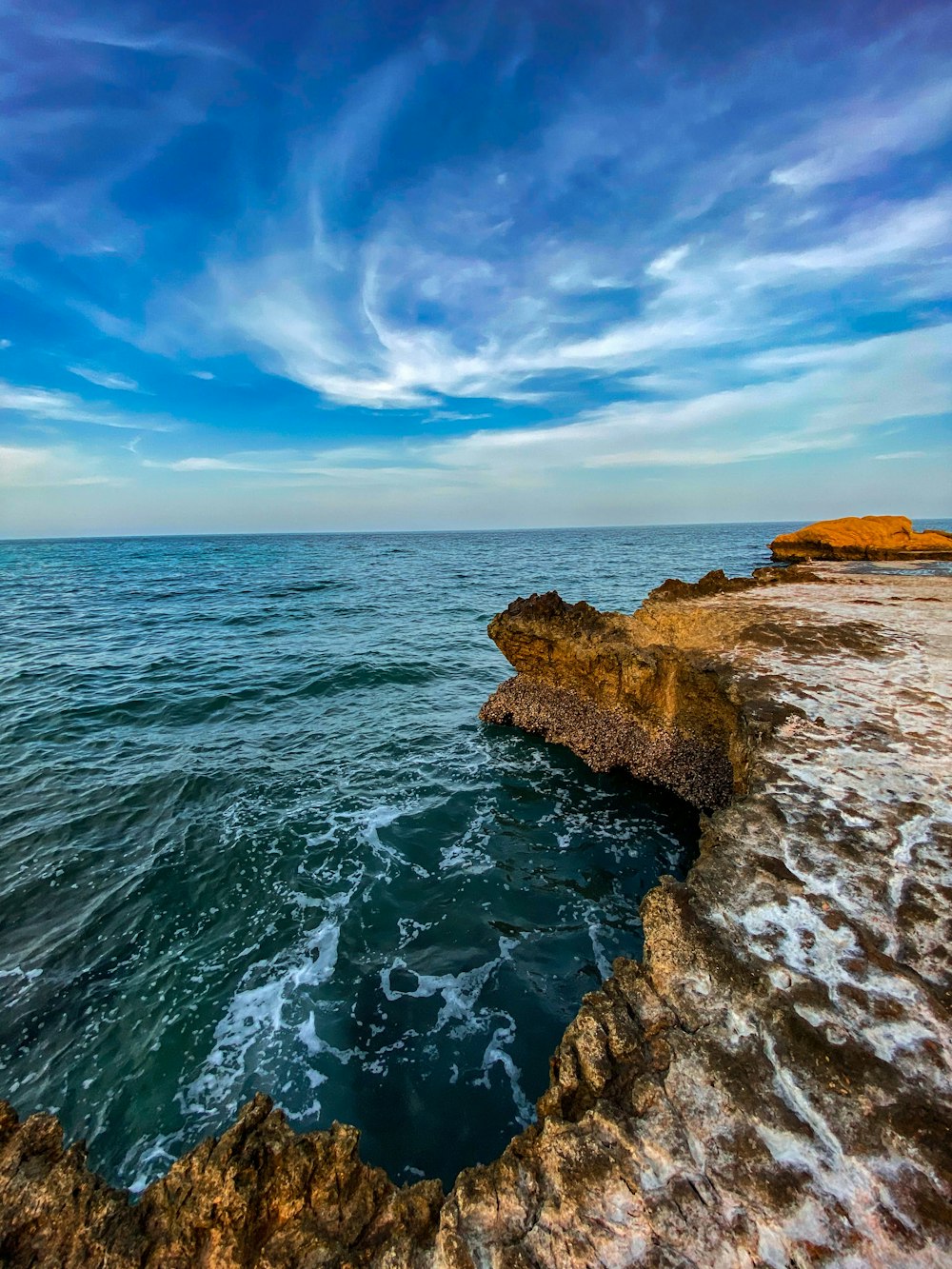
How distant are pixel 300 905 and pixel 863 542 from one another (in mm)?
59573

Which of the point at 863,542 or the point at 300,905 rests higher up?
the point at 863,542

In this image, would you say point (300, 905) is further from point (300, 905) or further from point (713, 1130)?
point (713, 1130)

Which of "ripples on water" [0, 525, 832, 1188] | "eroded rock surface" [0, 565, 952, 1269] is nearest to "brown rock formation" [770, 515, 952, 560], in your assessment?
"ripples on water" [0, 525, 832, 1188]

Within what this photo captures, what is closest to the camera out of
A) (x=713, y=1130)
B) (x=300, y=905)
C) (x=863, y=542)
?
(x=713, y=1130)

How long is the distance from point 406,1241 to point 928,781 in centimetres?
698

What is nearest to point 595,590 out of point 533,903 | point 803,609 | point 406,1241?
point 803,609

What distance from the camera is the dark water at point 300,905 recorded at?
5.69 m

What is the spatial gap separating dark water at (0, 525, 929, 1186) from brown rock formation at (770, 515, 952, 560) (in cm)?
4902

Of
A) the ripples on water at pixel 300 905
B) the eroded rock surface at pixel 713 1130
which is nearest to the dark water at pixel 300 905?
the ripples on water at pixel 300 905

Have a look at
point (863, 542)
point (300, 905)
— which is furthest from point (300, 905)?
point (863, 542)

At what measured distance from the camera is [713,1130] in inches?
123

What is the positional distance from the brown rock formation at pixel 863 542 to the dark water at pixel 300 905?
49.0 meters

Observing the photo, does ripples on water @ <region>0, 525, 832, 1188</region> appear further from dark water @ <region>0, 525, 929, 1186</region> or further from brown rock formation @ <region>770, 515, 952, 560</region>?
brown rock formation @ <region>770, 515, 952, 560</region>

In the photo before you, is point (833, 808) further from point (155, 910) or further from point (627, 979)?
point (155, 910)
